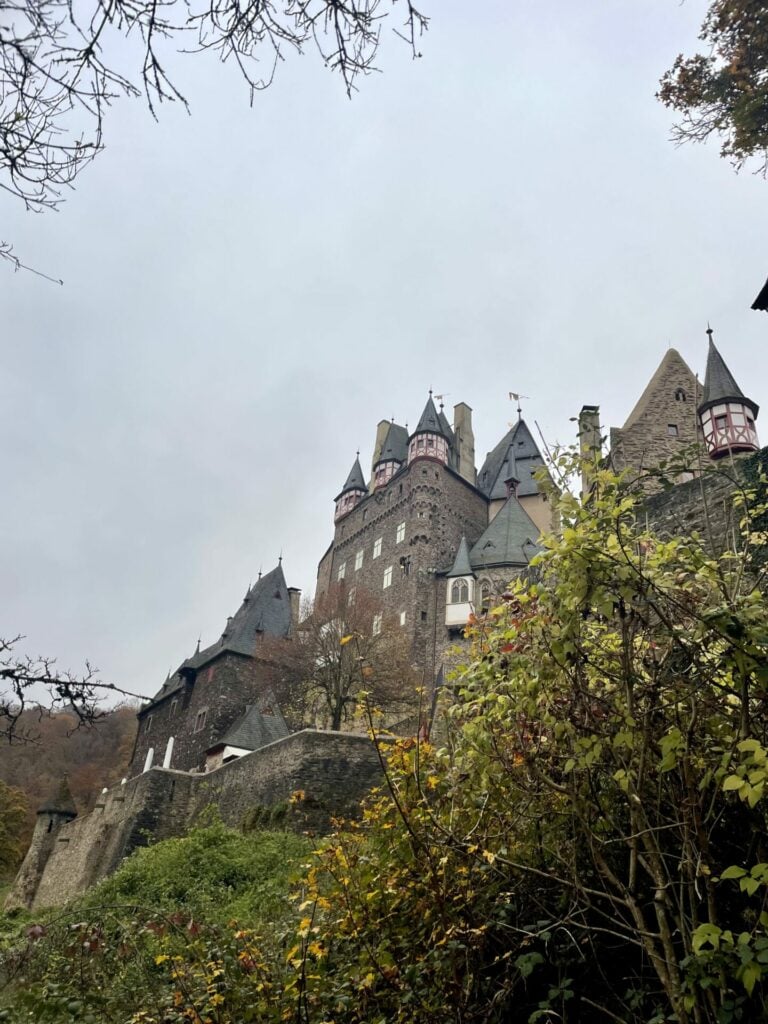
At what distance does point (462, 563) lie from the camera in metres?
39.2

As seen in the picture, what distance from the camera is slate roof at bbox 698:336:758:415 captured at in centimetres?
2202

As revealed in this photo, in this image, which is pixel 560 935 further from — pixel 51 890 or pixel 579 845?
pixel 51 890

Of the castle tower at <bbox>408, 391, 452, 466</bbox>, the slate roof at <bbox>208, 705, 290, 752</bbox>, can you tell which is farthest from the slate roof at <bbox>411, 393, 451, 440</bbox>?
the slate roof at <bbox>208, 705, 290, 752</bbox>

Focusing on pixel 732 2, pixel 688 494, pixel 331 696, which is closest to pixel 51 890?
pixel 331 696

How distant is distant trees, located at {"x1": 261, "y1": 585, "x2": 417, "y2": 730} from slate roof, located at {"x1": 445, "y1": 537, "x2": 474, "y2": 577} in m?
4.58

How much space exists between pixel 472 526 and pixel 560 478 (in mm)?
40092

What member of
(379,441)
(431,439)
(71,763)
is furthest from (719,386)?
(71,763)

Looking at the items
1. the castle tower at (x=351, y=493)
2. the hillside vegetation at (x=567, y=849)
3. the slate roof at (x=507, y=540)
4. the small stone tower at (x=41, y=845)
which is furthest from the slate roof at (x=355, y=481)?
the hillside vegetation at (x=567, y=849)

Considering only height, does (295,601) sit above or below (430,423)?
below

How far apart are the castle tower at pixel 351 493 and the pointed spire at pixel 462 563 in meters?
10.3

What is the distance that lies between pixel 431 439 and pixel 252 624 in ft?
49.1

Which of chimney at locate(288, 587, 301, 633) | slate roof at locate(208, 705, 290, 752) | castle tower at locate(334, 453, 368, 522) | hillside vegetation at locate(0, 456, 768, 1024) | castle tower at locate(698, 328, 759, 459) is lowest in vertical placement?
hillside vegetation at locate(0, 456, 768, 1024)

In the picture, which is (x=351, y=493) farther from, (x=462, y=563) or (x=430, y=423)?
(x=462, y=563)

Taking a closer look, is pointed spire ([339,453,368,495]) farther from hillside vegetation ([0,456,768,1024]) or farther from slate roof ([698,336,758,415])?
hillside vegetation ([0,456,768,1024])
